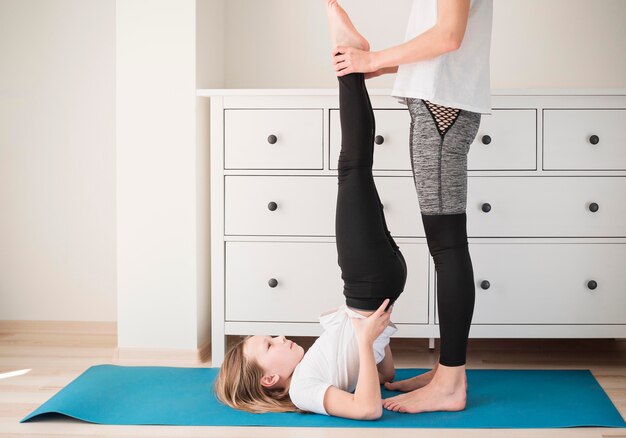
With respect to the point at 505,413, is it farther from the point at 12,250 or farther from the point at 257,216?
the point at 12,250

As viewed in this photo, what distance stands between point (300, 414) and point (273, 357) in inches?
6.7

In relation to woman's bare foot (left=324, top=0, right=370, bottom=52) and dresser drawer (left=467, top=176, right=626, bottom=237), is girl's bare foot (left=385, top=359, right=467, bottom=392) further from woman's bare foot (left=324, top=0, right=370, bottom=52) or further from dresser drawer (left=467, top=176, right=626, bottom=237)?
woman's bare foot (left=324, top=0, right=370, bottom=52)

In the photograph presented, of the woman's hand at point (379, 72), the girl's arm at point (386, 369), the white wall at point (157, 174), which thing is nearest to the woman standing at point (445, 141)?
the woman's hand at point (379, 72)

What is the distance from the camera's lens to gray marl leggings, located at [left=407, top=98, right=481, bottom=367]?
199 cm

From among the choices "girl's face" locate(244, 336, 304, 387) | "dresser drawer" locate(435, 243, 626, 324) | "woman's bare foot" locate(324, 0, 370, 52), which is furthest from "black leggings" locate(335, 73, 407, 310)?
"dresser drawer" locate(435, 243, 626, 324)

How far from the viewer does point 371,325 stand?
6.38ft

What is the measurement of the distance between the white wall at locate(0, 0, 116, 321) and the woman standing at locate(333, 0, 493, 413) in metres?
1.42

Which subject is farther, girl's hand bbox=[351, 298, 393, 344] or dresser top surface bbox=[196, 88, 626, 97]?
dresser top surface bbox=[196, 88, 626, 97]

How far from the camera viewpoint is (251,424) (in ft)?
6.34

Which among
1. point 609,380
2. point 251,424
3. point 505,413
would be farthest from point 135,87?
point 609,380

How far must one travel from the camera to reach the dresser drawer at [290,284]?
2.56 metres

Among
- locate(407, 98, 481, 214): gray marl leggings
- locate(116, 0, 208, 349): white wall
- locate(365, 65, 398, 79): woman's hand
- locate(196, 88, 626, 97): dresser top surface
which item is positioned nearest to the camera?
locate(407, 98, 481, 214): gray marl leggings

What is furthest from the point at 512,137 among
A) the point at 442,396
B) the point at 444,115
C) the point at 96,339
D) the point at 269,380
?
the point at 96,339

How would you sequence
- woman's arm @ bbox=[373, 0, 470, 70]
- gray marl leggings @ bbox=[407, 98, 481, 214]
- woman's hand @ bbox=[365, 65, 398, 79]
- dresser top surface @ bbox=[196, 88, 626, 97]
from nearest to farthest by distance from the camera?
woman's arm @ bbox=[373, 0, 470, 70] → gray marl leggings @ bbox=[407, 98, 481, 214] → woman's hand @ bbox=[365, 65, 398, 79] → dresser top surface @ bbox=[196, 88, 626, 97]
